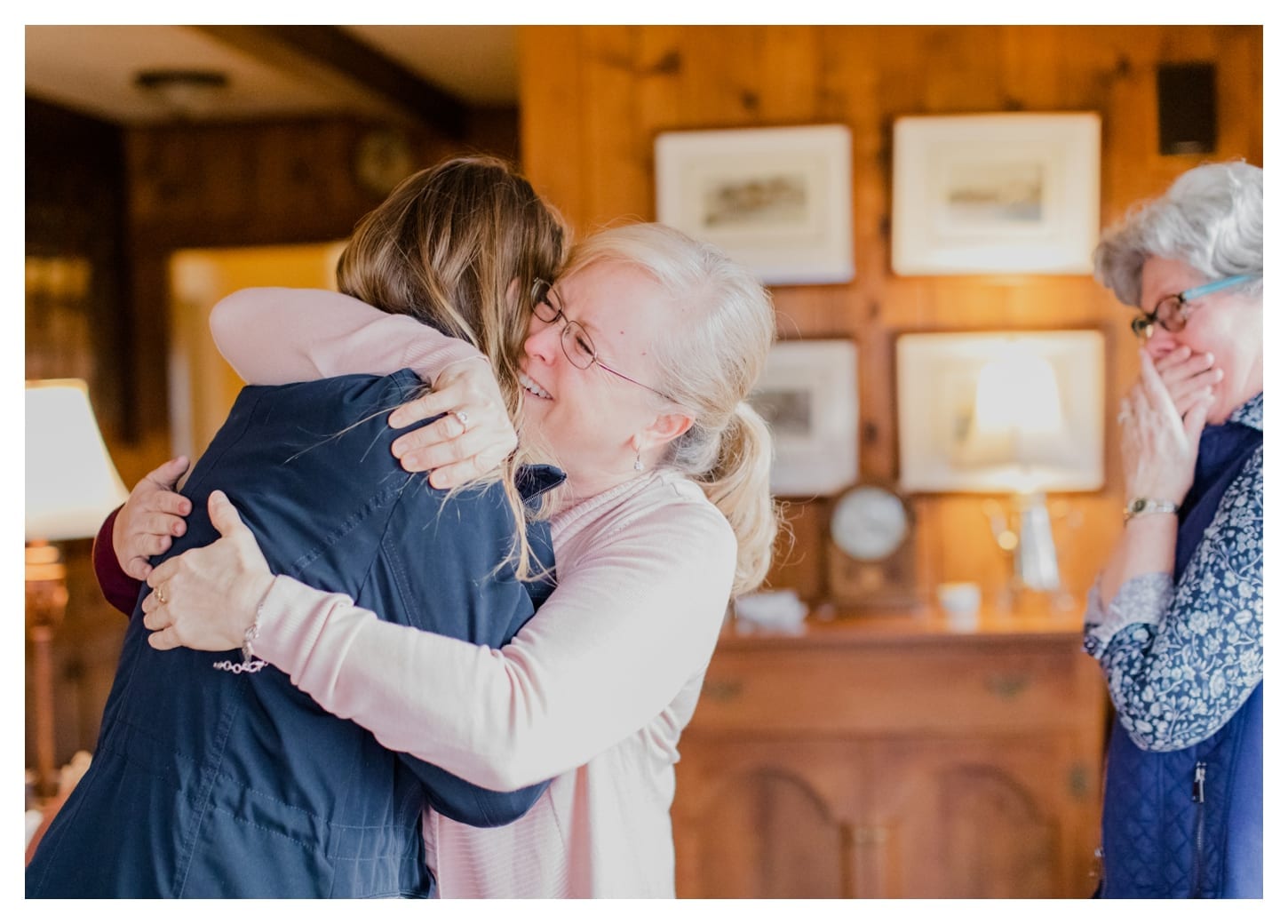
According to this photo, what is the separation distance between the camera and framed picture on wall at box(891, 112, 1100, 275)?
304 centimetres

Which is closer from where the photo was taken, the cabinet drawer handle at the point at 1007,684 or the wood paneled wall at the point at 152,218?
the cabinet drawer handle at the point at 1007,684

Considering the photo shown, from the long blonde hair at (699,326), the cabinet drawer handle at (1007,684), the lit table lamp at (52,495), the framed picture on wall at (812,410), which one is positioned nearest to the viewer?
the long blonde hair at (699,326)

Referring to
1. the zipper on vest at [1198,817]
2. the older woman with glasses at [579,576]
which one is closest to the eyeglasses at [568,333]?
the older woman with glasses at [579,576]

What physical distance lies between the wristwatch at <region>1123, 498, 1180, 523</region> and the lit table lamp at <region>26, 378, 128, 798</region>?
6.24 ft

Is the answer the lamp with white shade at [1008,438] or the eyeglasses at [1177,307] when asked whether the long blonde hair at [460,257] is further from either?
the lamp with white shade at [1008,438]

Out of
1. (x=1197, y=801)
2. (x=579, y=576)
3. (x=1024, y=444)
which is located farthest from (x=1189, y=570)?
(x=1024, y=444)

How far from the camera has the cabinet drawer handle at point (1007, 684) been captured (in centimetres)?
268

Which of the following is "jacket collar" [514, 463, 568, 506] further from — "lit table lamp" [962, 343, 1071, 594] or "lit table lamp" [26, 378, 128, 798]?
"lit table lamp" [962, 343, 1071, 594]

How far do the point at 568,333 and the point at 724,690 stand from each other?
167cm

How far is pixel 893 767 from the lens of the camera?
8.89 feet

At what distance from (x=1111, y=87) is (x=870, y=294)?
34.0 inches

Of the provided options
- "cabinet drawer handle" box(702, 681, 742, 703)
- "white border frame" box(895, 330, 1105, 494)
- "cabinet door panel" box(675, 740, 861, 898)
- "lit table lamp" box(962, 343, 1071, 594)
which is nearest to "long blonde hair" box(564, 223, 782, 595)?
"cabinet drawer handle" box(702, 681, 742, 703)

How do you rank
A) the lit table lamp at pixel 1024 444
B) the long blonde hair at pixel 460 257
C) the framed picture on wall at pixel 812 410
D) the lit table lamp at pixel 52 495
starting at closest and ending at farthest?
the long blonde hair at pixel 460 257, the lit table lamp at pixel 52 495, the lit table lamp at pixel 1024 444, the framed picture on wall at pixel 812 410

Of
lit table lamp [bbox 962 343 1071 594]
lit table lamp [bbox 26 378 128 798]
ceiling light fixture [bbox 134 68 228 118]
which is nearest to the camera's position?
lit table lamp [bbox 26 378 128 798]
